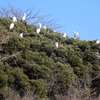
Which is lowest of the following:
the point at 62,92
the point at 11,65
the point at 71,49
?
the point at 62,92

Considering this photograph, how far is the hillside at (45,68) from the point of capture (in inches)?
313

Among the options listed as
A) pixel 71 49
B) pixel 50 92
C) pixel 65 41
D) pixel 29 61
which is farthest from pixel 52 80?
pixel 65 41

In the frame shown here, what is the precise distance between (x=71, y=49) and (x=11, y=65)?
3.30 metres

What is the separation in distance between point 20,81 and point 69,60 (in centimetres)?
321

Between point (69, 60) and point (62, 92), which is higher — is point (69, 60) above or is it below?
above

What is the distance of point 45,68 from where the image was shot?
883cm

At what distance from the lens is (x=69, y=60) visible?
10.5 m

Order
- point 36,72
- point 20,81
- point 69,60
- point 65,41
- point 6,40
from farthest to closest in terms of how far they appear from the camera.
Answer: point 65,41, point 69,60, point 6,40, point 36,72, point 20,81

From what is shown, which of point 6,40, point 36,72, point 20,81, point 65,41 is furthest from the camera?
point 65,41

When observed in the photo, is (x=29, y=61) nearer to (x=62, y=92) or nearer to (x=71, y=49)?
(x=62, y=92)

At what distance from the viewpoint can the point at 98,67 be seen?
10.6 metres

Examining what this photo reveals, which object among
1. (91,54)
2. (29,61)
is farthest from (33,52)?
(91,54)

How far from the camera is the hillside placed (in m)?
7.94

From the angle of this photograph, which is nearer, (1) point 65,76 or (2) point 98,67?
(1) point 65,76
